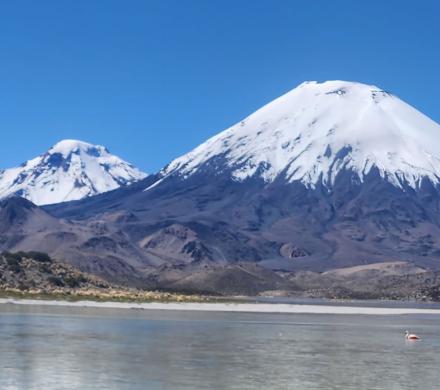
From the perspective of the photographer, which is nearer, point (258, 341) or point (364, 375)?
point (364, 375)

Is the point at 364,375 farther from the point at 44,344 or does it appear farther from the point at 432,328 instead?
the point at 432,328

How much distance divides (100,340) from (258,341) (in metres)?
11.7

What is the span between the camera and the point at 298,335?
75.3 metres

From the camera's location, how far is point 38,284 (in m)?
143

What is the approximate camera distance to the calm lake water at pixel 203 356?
43594 millimetres

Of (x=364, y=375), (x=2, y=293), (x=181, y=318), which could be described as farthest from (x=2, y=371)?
(x=2, y=293)

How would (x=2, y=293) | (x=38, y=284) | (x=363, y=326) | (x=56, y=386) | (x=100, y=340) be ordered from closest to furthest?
(x=56, y=386) → (x=100, y=340) → (x=363, y=326) → (x=2, y=293) → (x=38, y=284)

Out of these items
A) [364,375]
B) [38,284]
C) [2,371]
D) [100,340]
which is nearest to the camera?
[2,371]

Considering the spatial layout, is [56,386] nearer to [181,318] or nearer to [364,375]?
[364,375]

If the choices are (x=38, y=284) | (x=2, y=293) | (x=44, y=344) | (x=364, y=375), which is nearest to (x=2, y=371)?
(x=44, y=344)

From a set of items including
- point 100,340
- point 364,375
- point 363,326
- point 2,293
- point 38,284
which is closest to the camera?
point 364,375

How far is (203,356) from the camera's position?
5444 cm

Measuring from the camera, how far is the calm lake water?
4359 centimetres

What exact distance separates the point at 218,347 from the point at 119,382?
61.6 feet
